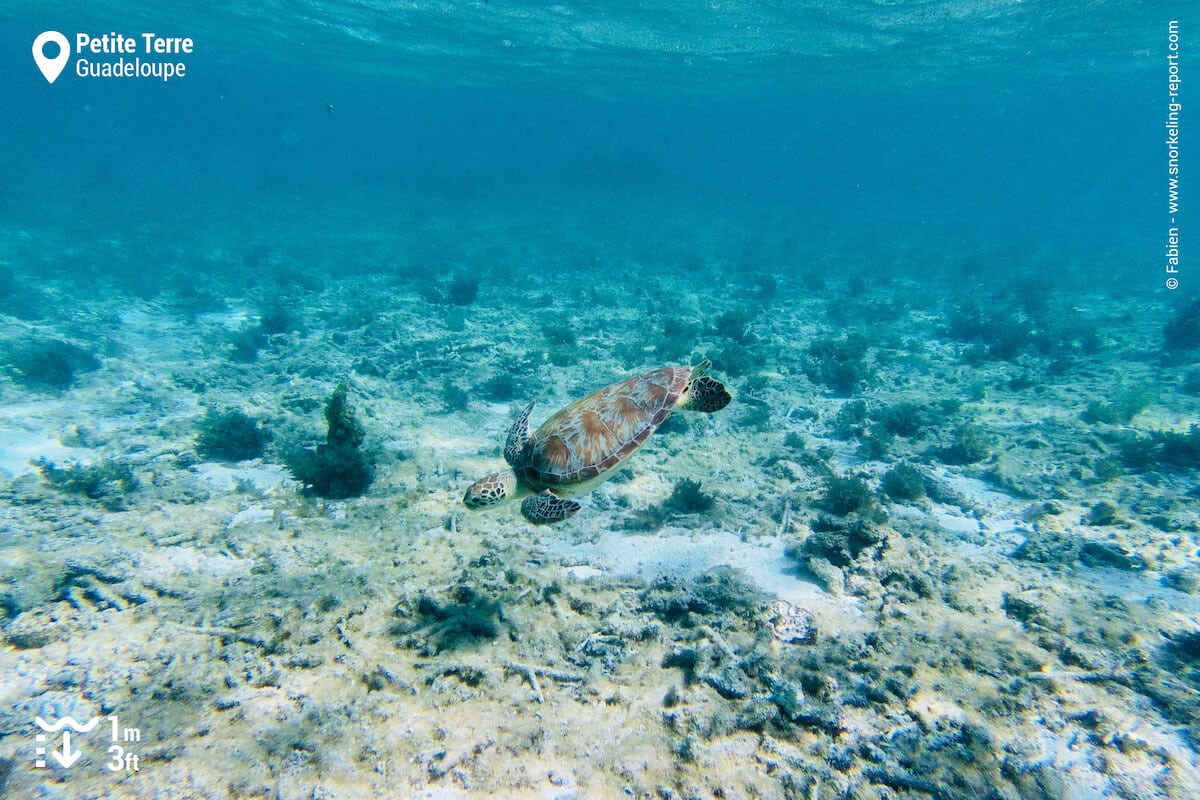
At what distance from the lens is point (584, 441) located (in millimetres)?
5055

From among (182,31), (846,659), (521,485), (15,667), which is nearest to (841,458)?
(846,659)

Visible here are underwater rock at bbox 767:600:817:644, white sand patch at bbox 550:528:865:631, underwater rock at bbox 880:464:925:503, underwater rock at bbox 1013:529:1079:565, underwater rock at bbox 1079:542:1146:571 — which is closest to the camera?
underwater rock at bbox 767:600:817:644

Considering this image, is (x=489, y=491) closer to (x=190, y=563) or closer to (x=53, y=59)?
(x=190, y=563)

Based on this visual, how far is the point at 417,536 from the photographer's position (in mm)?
5570

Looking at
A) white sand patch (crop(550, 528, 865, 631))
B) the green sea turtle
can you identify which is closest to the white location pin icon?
the green sea turtle

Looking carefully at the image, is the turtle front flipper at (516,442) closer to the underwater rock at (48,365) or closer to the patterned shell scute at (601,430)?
the patterned shell scute at (601,430)

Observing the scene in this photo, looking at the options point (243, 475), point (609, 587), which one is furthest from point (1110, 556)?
point (243, 475)

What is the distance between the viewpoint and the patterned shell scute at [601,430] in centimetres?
489

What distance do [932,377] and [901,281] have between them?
43.4 ft

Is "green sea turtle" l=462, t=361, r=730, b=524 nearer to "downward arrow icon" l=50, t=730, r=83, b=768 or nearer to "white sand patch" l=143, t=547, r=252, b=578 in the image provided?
"white sand patch" l=143, t=547, r=252, b=578

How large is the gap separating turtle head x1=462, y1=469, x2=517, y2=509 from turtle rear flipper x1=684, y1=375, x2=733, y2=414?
85.8 inches

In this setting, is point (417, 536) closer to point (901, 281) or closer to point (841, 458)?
point (841, 458)

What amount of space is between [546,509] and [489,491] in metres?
0.55

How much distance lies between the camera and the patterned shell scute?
489 centimetres
